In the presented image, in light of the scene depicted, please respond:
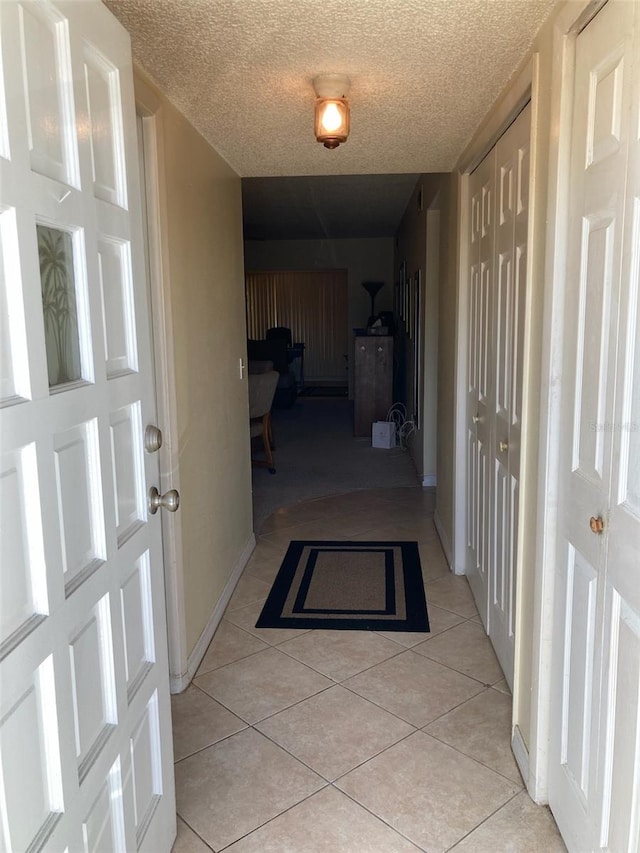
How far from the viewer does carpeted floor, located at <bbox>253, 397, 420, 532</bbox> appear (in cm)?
498

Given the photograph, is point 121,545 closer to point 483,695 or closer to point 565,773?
point 565,773

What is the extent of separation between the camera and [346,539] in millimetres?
3971

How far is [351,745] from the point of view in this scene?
2080 millimetres

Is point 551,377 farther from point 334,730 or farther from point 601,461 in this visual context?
point 334,730

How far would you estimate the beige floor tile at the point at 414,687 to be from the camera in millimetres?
2264

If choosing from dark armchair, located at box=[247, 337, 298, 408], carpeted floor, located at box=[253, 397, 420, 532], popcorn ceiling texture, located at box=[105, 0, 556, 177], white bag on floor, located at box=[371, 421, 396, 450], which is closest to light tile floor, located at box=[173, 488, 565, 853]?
carpeted floor, located at box=[253, 397, 420, 532]

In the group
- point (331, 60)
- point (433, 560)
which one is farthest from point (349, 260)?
point (331, 60)

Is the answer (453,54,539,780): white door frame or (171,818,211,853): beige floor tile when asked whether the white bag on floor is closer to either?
(453,54,539,780): white door frame

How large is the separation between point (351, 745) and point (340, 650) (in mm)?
619

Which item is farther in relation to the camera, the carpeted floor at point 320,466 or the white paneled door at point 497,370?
the carpeted floor at point 320,466

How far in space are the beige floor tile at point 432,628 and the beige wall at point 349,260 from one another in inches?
266

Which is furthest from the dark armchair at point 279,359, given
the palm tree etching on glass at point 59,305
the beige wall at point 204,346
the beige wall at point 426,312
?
the palm tree etching on glass at point 59,305

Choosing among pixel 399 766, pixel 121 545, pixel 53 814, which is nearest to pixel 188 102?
pixel 121 545

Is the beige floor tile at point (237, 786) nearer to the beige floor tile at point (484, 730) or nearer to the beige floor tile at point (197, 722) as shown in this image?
the beige floor tile at point (197, 722)
